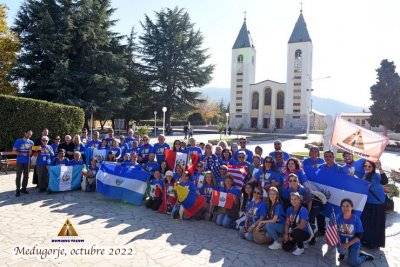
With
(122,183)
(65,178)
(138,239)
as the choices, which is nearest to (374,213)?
(138,239)

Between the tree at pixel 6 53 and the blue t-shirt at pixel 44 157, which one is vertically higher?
the tree at pixel 6 53

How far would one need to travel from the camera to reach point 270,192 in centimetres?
602

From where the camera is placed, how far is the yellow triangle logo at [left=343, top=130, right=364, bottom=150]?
7.05m

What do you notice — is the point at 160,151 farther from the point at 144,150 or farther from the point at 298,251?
the point at 298,251

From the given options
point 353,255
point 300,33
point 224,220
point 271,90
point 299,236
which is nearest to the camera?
point 353,255

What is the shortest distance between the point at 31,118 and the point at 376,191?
49.3 feet

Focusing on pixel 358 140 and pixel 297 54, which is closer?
pixel 358 140

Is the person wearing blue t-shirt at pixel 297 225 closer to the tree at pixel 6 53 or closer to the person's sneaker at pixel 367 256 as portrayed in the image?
the person's sneaker at pixel 367 256

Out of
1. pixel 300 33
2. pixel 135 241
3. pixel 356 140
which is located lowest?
pixel 135 241

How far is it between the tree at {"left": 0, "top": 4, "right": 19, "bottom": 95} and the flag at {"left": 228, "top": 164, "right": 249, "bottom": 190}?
27.6 metres

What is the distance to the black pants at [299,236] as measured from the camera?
220 inches

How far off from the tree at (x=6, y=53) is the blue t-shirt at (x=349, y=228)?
30.7 m

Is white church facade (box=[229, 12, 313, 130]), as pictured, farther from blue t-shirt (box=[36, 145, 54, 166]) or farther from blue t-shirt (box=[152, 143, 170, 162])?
blue t-shirt (box=[36, 145, 54, 166])

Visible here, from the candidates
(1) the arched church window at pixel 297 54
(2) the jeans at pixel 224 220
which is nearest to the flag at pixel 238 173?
(2) the jeans at pixel 224 220
